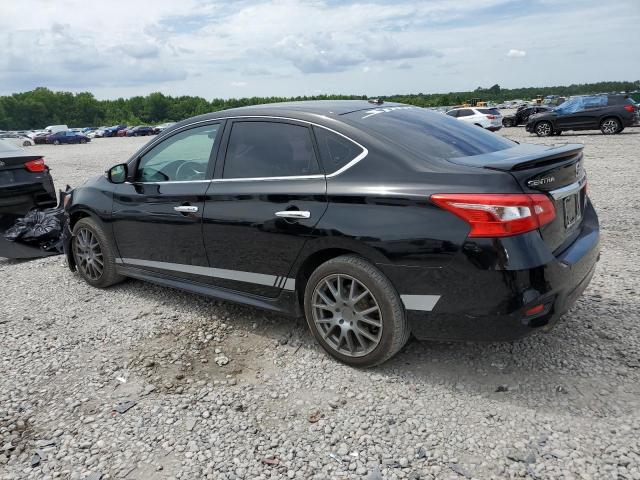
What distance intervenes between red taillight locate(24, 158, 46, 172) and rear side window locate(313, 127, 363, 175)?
18.1 ft

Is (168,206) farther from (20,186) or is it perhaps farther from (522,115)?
(522,115)

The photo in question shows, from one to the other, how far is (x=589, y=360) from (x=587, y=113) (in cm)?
2110

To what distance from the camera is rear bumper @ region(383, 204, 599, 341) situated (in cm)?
278

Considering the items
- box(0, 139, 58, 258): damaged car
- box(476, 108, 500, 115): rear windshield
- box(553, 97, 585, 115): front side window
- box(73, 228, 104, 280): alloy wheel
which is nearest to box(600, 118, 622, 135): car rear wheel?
box(553, 97, 585, 115): front side window

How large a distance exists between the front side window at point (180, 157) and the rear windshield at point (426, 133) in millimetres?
1231

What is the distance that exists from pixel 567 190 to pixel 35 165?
6.98 m

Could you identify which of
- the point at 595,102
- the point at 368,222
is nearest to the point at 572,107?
the point at 595,102

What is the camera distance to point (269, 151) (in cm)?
376

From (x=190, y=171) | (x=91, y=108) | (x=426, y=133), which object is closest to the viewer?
(x=426, y=133)

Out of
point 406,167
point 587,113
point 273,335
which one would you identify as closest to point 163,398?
point 273,335

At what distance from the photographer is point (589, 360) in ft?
10.9

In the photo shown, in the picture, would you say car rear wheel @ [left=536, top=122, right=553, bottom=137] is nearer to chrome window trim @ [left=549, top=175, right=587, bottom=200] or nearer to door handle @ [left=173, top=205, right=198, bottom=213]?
chrome window trim @ [left=549, top=175, right=587, bottom=200]

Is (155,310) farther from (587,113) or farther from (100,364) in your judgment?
(587,113)

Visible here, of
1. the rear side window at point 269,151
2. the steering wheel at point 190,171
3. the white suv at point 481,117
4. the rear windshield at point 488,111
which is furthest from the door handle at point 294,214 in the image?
the rear windshield at point 488,111
